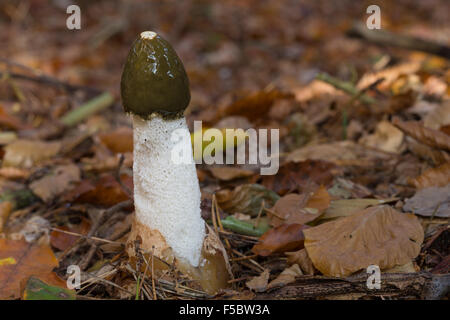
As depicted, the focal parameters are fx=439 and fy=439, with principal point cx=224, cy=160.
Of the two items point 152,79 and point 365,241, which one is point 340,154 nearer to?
point 365,241

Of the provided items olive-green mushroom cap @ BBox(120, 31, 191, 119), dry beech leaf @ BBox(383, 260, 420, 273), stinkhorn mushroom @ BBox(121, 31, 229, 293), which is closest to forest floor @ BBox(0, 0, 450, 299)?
dry beech leaf @ BBox(383, 260, 420, 273)

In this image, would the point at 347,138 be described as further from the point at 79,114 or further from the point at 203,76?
the point at 203,76

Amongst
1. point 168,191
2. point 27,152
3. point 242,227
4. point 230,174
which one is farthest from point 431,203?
point 27,152

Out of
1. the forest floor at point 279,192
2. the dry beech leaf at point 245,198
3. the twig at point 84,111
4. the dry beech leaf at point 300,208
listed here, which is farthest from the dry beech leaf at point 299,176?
the twig at point 84,111

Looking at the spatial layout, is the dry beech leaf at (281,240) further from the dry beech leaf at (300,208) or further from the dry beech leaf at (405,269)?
the dry beech leaf at (405,269)

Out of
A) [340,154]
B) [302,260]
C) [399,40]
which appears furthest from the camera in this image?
[399,40]
